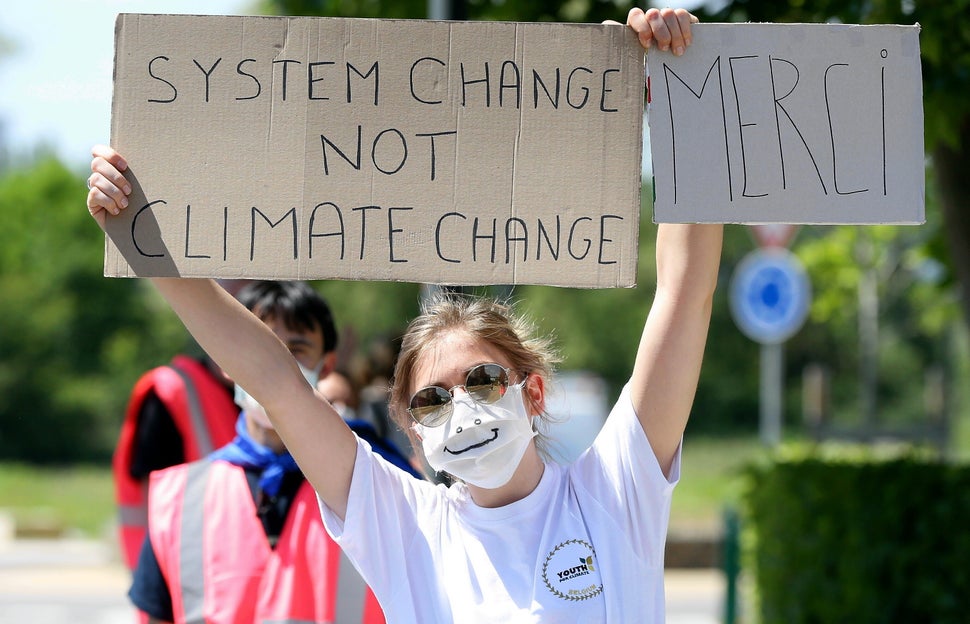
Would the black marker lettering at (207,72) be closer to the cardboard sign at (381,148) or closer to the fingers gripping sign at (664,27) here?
the cardboard sign at (381,148)

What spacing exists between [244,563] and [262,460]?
267 millimetres

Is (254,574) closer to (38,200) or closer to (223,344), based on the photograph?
(223,344)

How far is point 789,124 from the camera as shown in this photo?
8.39ft

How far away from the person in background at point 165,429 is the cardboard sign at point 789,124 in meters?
2.23

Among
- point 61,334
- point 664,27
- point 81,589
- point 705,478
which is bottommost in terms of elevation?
point 81,589

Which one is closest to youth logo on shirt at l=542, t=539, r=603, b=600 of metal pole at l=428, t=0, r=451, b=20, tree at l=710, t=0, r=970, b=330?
tree at l=710, t=0, r=970, b=330

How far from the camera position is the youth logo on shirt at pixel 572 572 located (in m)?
2.35

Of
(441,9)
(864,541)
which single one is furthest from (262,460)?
(864,541)

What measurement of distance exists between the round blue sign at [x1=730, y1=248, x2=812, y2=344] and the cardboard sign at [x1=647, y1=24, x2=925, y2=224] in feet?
21.9

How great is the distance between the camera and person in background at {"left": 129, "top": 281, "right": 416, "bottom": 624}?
113 inches

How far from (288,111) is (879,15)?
2180mm

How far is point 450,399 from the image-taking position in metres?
2.50

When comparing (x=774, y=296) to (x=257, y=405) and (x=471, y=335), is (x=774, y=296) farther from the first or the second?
(x=471, y=335)

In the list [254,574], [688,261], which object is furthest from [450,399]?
[254,574]
